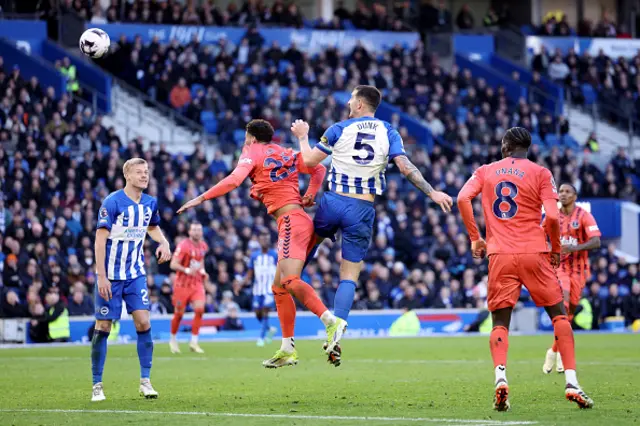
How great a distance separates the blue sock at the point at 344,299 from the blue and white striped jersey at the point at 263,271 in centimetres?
1351

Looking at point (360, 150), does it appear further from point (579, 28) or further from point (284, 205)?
point (579, 28)

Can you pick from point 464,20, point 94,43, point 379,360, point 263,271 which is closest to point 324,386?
point 379,360

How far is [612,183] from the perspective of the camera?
37375mm

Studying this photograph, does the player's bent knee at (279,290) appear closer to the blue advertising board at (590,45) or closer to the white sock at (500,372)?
the white sock at (500,372)

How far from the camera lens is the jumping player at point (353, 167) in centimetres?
1200

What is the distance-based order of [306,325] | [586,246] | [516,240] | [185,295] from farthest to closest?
1. [306,325]
2. [185,295]
3. [586,246]
4. [516,240]

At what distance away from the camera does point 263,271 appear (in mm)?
25984

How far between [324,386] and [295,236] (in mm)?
2689

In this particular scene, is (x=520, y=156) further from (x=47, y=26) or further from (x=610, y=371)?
(x=47, y=26)

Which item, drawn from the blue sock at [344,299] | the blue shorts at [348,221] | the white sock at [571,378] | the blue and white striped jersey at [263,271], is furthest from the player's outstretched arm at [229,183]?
the blue and white striped jersey at [263,271]

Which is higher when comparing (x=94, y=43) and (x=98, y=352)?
(x=94, y=43)

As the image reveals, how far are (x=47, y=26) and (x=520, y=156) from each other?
28.4 metres

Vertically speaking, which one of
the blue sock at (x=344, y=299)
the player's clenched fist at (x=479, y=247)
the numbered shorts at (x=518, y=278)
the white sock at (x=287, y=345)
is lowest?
the white sock at (x=287, y=345)

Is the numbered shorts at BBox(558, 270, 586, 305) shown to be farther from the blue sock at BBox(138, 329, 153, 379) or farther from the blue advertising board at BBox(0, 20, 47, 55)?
the blue advertising board at BBox(0, 20, 47, 55)
